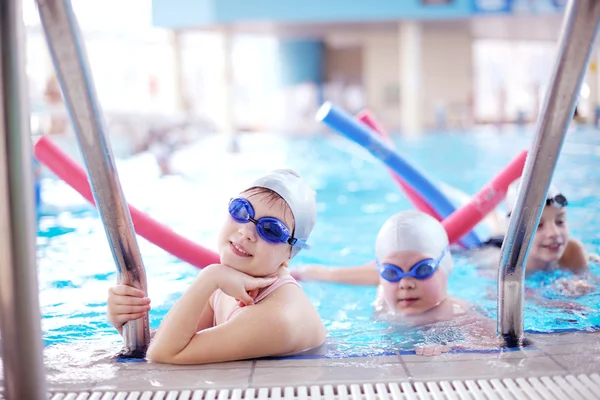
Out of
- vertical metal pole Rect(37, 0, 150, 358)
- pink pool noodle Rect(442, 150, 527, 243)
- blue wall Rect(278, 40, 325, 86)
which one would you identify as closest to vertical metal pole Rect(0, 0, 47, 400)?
vertical metal pole Rect(37, 0, 150, 358)

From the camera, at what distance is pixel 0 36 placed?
3.43 feet

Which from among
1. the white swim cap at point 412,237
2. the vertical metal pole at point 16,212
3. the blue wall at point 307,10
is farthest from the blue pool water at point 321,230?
the blue wall at point 307,10

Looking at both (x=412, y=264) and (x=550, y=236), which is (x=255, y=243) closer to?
(x=412, y=264)

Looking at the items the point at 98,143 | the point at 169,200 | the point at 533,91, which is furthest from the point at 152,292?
the point at 533,91

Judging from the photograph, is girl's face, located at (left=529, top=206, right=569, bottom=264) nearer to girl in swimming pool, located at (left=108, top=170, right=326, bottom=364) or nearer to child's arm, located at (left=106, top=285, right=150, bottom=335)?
girl in swimming pool, located at (left=108, top=170, right=326, bottom=364)

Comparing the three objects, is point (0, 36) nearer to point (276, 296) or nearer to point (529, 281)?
point (276, 296)

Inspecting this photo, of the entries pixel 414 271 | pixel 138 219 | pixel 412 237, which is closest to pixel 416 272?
pixel 414 271

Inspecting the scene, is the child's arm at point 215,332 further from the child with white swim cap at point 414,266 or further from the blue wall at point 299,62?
the blue wall at point 299,62

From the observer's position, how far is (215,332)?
1.88m

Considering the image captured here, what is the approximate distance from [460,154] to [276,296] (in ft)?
35.0

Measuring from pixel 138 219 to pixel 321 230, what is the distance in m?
3.03

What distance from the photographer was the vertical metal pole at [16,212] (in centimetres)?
106

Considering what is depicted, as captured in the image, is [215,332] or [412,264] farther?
[412,264]

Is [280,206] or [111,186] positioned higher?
[111,186]
